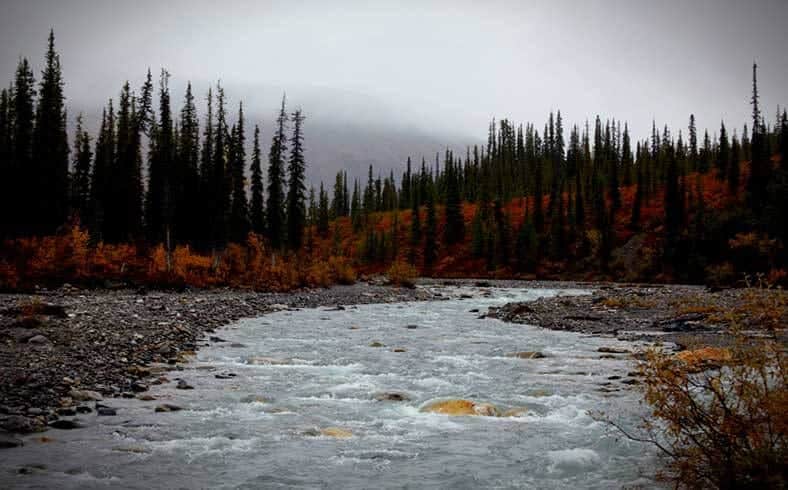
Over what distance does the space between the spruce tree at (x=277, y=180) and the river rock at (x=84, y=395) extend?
155 feet

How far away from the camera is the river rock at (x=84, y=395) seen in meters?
10.1

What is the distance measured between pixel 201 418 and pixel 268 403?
1.55 meters

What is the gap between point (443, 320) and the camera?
26.5m

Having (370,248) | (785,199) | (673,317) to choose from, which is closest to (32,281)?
(673,317)

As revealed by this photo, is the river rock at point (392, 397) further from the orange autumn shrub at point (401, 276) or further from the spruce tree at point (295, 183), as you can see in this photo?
the spruce tree at point (295, 183)

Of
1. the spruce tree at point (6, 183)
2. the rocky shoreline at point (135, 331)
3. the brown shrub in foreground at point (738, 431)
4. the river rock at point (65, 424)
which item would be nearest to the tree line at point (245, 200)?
the spruce tree at point (6, 183)

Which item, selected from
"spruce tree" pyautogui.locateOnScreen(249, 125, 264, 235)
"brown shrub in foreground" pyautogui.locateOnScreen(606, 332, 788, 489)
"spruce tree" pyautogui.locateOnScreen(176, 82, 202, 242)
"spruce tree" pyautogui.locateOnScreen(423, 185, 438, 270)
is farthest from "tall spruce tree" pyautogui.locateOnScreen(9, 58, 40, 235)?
"spruce tree" pyautogui.locateOnScreen(423, 185, 438, 270)

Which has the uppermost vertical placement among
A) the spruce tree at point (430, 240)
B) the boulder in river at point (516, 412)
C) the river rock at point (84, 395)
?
the spruce tree at point (430, 240)

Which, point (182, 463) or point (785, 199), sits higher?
point (785, 199)

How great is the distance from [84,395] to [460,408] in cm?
713

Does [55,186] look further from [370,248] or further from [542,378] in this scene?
[370,248]

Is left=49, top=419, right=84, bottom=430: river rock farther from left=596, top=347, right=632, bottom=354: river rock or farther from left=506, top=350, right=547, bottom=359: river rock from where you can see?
left=596, top=347, right=632, bottom=354: river rock

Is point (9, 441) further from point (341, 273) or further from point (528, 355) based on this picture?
point (341, 273)

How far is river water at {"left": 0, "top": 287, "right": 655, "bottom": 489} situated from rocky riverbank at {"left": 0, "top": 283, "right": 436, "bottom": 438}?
60 cm
